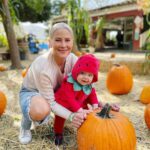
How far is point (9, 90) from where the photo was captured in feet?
14.8

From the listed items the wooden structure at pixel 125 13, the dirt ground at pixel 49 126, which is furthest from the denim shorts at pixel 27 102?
the wooden structure at pixel 125 13

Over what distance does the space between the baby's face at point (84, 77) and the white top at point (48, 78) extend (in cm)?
23

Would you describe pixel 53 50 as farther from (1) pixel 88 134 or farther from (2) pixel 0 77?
(2) pixel 0 77

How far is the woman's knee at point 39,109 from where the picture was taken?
2025 mm

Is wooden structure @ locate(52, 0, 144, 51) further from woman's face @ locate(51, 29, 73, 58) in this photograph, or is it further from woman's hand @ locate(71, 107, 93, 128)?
woman's hand @ locate(71, 107, 93, 128)

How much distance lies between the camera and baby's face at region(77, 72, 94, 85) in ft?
6.68

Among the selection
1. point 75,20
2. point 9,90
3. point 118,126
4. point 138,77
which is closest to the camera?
point 118,126

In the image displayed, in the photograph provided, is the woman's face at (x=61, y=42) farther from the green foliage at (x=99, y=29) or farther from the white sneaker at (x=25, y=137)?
the green foliage at (x=99, y=29)

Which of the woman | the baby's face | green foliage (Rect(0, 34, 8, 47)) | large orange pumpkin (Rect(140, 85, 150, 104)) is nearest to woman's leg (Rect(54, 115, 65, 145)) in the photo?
the woman

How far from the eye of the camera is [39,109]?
6.64 ft

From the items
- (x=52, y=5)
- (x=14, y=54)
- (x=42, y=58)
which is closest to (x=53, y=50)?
(x=42, y=58)

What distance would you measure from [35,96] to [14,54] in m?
5.07

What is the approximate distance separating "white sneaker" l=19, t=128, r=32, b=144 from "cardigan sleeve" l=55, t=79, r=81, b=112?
487 millimetres

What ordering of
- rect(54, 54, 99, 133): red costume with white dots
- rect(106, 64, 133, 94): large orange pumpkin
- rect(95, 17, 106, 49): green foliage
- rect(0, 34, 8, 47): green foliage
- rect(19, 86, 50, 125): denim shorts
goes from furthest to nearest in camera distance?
rect(95, 17, 106, 49): green foliage, rect(0, 34, 8, 47): green foliage, rect(106, 64, 133, 94): large orange pumpkin, rect(19, 86, 50, 125): denim shorts, rect(54, 54, 99, 133): red costume with white dots
